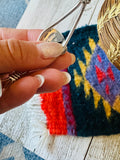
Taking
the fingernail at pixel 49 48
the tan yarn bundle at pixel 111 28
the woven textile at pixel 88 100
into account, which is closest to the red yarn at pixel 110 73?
the woven textile at pixel 88 100

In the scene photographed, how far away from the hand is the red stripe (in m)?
0.17

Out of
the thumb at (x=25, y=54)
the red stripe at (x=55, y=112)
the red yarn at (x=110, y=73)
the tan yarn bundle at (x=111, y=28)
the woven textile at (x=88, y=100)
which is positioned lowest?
the red stripe at (x=55, y=112)

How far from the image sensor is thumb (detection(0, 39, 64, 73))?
0.29 meters

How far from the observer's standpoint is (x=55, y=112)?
51 centimetres

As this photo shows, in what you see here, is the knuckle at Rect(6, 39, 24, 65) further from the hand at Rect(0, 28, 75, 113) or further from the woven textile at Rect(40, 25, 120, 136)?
the woven textile at Rect(40, 25, 120, 136)

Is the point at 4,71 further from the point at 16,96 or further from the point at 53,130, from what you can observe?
the point at 53,130

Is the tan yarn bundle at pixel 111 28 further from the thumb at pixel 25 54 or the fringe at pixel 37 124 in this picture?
the fringe at pixel 37 124

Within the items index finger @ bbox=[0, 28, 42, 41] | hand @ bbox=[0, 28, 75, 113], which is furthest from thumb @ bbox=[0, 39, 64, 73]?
index finger @ bbox=[0, 28, 42, 41]

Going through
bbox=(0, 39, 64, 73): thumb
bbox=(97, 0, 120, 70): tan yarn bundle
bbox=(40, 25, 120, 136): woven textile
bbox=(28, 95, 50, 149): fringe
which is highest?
bbox=(97, 0, 120, 70): tan yarn bundle

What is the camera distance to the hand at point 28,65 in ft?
0.95

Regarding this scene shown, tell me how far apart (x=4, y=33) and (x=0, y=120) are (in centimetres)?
23

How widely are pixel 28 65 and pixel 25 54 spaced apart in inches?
1.0

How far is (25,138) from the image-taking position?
1.64 feet

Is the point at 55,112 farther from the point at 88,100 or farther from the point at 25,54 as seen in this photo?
the point at 25,54
